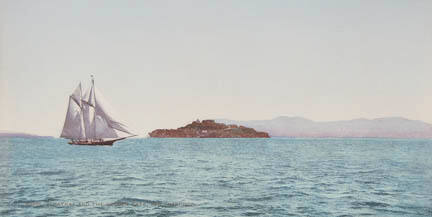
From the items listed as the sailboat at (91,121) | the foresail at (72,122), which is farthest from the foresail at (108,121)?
the foresail at (72,122)

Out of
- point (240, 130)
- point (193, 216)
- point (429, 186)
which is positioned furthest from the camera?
point (240, 130)

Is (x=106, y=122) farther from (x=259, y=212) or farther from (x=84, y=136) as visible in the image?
(x=259, y=212)

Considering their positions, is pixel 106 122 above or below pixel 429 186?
above

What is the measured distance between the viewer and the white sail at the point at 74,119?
43.3 metres

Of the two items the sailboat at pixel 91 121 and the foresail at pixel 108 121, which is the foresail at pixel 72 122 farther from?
the foresail at pixel 108 121

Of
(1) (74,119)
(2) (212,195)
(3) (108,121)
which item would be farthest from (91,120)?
(2) (212,195)

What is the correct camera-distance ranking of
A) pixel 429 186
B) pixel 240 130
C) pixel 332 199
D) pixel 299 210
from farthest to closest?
1. pixel 240 130
2. pixel 429 186
3. pixel 332 199
4. pixel 299 210

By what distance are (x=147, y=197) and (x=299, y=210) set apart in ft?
16.9

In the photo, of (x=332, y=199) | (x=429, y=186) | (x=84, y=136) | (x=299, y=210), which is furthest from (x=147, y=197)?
(x=84, y=136)

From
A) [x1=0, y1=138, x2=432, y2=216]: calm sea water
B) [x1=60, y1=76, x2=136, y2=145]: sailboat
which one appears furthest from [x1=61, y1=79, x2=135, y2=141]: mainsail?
[x1=0, y1=138, x2=432, y2=216]: calm sea water

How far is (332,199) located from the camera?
44.0 feet

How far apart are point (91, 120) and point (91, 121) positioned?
120 millimetres

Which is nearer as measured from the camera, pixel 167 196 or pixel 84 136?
pixel 167 196

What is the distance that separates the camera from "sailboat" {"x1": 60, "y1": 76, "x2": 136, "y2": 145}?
43125mm
